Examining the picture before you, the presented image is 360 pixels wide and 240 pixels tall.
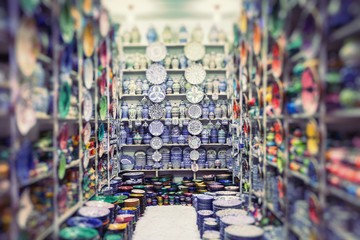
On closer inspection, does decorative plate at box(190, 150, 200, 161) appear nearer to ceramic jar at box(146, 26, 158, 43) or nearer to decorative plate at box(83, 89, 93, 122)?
ceramic jar at box(146, 26, 158, 43)

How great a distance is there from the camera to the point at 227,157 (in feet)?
24.1

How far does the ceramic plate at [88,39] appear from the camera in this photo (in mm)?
3941

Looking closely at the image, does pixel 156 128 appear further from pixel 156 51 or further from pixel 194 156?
pixel 156 51

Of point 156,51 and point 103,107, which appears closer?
point 103,107

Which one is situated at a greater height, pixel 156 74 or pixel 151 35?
pixel 151 35

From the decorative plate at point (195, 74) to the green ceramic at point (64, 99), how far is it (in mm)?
4048

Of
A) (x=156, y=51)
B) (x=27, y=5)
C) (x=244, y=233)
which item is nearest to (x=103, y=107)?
(x=156, y=51)

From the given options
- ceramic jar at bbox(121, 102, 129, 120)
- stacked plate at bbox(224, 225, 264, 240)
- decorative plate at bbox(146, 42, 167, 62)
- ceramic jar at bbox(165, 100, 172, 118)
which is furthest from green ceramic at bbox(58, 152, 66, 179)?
decorative plate at bbox(146, 42, 167, 62)

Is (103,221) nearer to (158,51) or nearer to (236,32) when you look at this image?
(236,32)

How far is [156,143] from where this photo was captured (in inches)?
288

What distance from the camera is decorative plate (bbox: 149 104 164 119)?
7.29m

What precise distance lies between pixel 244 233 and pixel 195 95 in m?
4.26

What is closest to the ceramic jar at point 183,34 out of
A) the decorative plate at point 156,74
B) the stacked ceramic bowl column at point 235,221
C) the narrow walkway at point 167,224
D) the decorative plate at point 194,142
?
the decorative plate at point 156,74

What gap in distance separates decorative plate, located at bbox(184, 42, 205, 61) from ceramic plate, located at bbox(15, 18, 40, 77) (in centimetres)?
484
